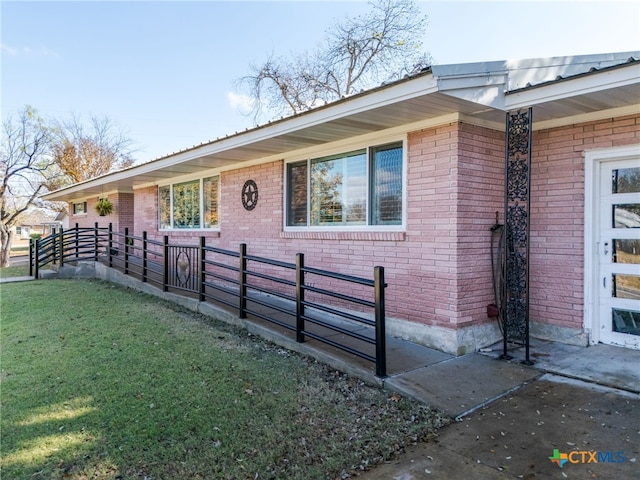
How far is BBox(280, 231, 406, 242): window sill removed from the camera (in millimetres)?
5335

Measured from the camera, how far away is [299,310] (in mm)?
4859

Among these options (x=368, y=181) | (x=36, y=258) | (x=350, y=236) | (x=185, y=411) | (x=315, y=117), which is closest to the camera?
(x=185, y=411)

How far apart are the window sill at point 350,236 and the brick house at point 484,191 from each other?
0.03 meters

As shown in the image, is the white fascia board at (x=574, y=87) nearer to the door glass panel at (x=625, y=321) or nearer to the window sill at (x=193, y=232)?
the door glass panel at (x=625, y=321)

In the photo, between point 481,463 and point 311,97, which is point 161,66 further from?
point 481,463

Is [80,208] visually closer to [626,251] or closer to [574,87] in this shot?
[574,87]

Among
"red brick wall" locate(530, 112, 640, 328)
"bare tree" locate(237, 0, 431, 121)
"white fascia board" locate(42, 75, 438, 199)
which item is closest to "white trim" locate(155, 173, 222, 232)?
"white fascia board" locate(42, 75, 438, 199)

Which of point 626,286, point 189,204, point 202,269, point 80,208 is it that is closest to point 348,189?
point 202,269

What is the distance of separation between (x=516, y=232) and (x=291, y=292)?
12.5 ft

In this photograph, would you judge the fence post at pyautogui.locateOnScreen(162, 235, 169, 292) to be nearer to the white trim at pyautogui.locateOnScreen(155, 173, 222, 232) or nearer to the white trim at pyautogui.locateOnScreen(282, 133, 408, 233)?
the white trim at pyautogui.locateOnScreen(155, 173, 222, 232)

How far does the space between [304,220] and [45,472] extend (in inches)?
197

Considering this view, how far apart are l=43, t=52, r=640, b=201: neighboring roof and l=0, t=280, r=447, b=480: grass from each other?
287cm

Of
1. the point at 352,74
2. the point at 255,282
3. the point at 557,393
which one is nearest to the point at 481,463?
the point at 557,393

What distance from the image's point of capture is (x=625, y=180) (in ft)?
15.1
